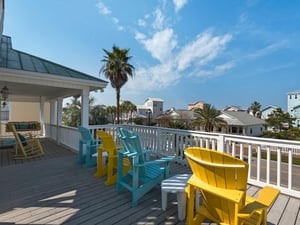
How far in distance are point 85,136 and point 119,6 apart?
659 cm

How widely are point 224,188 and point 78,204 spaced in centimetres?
214

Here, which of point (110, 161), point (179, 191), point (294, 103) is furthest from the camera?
point (294, 103)

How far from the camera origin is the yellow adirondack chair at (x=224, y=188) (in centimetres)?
137

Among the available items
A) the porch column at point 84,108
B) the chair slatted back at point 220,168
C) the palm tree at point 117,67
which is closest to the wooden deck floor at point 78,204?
the chair slatted back at point 220,168

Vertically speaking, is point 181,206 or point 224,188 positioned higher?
point 224,188

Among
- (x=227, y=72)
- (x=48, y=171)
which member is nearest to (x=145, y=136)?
(x=48, y=171)

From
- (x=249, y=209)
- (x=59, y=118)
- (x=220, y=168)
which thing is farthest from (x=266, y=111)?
(x=220, y=168)

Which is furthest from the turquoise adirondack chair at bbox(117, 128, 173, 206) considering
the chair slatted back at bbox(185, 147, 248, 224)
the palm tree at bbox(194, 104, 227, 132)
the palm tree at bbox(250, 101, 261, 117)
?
the palm tree at bbox(250, 101, 261, 117)

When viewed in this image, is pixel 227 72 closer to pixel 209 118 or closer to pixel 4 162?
pixel 209 118

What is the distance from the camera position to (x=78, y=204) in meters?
2.46

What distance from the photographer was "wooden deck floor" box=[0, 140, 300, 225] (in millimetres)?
2093

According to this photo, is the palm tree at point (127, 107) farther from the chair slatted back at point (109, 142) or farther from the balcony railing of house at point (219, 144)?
the chair slatted back at point (109, 142)

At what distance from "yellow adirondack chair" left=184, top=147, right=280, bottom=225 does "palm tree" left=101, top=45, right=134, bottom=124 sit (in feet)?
48.5

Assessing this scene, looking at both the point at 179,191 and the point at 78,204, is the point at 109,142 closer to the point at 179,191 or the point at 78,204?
the point at 78,204
